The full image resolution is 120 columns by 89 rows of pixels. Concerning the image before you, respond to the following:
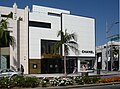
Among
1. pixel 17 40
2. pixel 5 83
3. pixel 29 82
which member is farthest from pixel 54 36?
pixel 5 83

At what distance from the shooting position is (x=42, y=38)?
60.2 m

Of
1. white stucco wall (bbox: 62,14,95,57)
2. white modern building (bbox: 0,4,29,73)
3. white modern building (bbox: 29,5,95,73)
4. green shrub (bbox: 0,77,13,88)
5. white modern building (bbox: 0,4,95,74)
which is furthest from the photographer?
white stucco wall (bbox: 62,14,95,57)

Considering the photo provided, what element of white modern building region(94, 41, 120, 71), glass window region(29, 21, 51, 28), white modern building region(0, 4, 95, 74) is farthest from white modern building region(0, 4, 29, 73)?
white modern building region(94, 41, 120, 71)

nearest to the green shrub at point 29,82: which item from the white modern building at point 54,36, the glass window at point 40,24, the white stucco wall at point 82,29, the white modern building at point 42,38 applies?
the white modern building at point 42,38

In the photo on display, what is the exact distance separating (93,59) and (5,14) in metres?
23.4

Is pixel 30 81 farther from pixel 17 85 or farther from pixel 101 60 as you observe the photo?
pixel 101 60

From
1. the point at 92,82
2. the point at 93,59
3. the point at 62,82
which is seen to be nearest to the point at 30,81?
the point at 62,82

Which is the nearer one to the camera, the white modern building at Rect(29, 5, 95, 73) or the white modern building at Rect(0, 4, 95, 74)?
the white modern building at Rect(0, 4, 95, 74)

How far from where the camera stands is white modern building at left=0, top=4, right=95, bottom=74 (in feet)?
188

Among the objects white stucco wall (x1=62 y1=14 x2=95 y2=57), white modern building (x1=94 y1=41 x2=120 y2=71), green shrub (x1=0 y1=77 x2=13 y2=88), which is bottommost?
green shrub (x1=0 y1=77 x2=13 y2=88)

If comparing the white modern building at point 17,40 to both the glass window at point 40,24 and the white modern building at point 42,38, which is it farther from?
the glass window at point 40,24

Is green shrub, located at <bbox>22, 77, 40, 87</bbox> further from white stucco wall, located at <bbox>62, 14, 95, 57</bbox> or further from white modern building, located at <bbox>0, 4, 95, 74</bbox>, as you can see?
white stucco wall, located at <bbox>62, 14, 95, 57</bbox>

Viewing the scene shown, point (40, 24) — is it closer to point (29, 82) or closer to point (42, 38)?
point (42, 38)

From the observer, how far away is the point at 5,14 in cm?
5838
